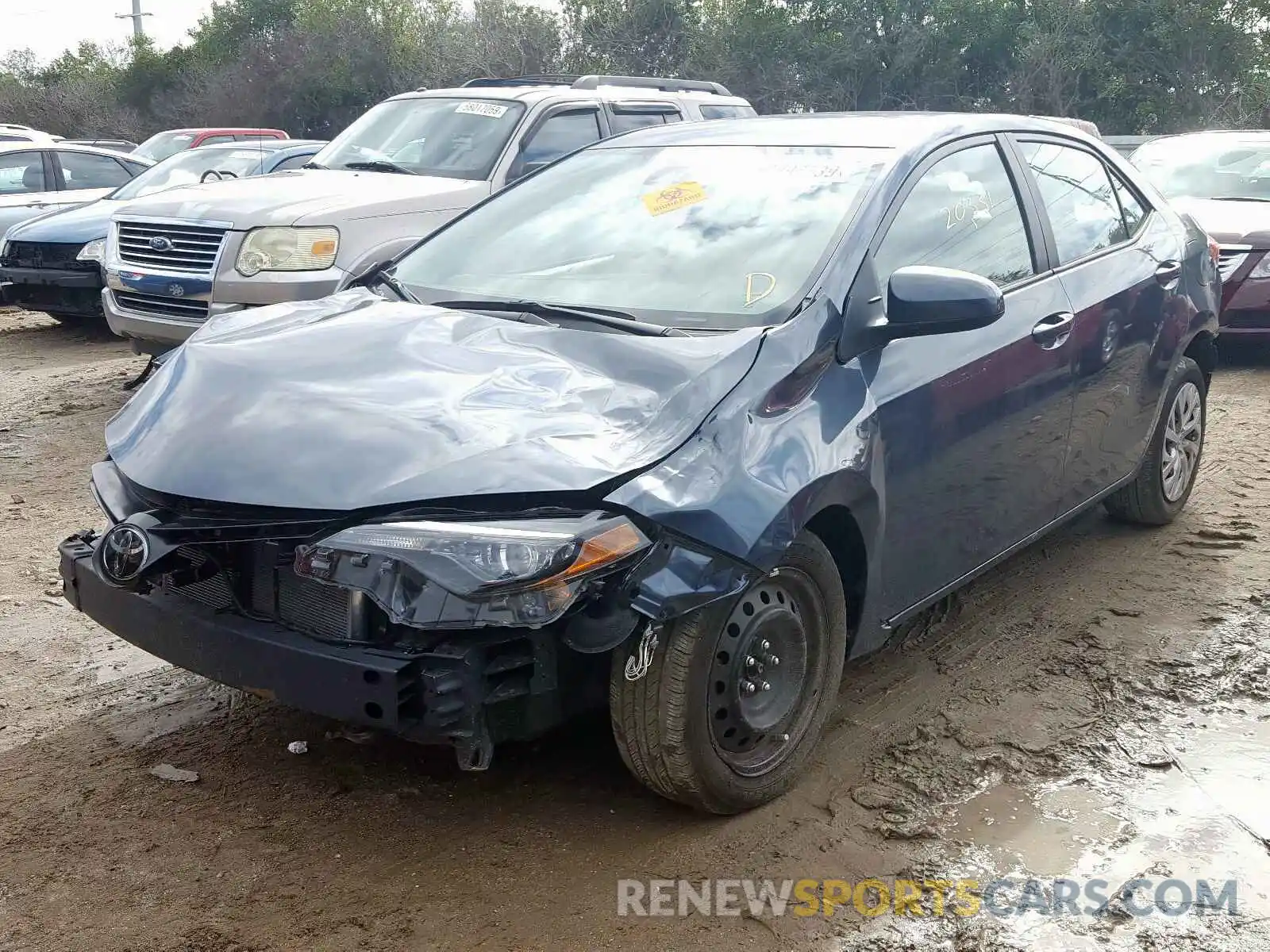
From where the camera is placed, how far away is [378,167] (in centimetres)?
813

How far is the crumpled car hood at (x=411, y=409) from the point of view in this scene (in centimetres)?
282

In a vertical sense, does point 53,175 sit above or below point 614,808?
above

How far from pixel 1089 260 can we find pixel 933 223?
99 centimetres

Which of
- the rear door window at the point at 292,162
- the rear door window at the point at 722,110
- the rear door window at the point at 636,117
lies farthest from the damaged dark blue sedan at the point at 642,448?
the rear door window at the point at 292,162

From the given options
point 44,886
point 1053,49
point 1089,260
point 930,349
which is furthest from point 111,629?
point 1053,49

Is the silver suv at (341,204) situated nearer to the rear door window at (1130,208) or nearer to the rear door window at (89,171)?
the rear door window at (1130,208)

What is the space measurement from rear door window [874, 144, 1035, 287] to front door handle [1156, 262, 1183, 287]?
0.97 meters

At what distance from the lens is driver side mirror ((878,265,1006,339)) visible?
3.40 meters

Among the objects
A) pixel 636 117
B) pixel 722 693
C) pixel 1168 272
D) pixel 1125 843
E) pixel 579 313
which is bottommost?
pixel 1125 843

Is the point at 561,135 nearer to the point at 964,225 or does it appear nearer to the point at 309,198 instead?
the point at 309,198

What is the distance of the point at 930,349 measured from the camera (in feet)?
12.1

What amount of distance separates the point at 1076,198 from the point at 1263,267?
474 cm

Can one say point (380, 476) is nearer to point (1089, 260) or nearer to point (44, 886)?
point (44, 886)

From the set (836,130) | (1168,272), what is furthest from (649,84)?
(836,130)
